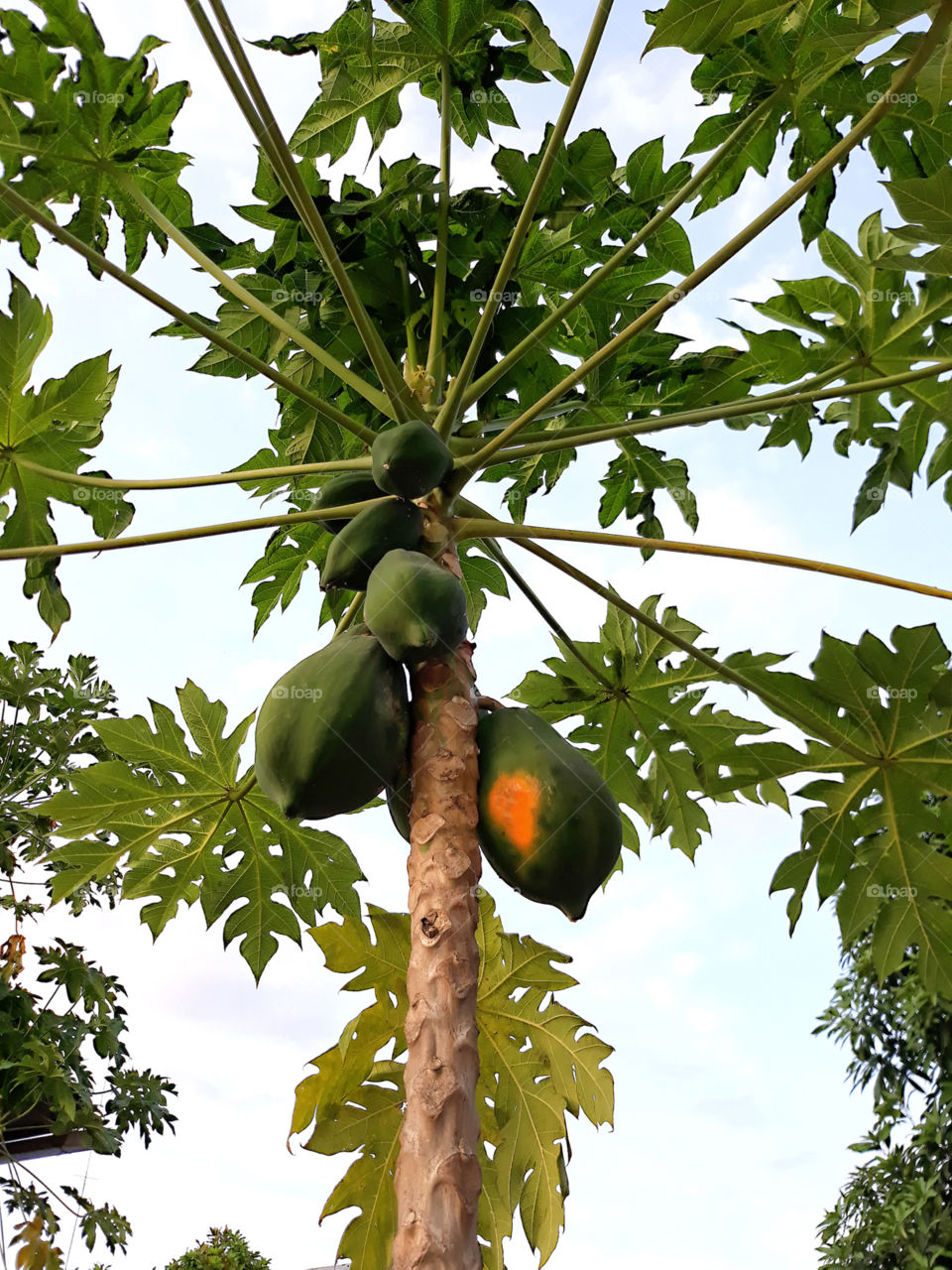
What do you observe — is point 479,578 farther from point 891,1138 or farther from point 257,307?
point 891,1138

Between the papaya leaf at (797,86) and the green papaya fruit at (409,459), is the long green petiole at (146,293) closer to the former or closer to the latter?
the green papaya fruit at (409,459)

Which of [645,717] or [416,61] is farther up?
[416,61]

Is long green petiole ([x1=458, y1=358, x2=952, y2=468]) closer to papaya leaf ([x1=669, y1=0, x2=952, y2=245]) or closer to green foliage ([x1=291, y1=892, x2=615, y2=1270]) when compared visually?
papaya leaf ([x1=669, y1=0, x2=952, y2=245])

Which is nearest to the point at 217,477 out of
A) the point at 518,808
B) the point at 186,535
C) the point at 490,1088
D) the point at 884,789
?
the point at 186,535

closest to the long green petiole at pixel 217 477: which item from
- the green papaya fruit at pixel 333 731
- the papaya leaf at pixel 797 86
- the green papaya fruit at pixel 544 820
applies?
the green papaya fruit at pixel 333 731

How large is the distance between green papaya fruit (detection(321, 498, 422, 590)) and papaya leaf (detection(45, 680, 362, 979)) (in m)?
0.77

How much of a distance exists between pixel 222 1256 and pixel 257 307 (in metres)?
10.3

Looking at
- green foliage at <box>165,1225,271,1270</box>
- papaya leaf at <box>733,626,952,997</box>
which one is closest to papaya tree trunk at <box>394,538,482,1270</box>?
papaya leaf at <box>733,626,952,997</box>

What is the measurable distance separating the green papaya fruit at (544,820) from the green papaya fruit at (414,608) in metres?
0.21

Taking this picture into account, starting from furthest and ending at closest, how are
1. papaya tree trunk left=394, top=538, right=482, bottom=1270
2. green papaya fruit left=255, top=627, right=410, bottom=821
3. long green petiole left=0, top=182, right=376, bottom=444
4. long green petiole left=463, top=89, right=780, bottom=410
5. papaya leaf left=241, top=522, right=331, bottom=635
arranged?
papaya leaf left=241, top=522, right=331, bottom=635 < long green petiole left=463, top=89, right=780, bottom=410 < long green petiole left=0, top=182, right=376, bottom=444 < green papaya fruit left=255, top=627, right=410, bottom=821 < papaya tree trunk left=394, top=538, right=482, bottom=1270

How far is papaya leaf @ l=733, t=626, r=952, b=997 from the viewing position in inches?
90.6

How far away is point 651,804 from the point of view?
283 cm

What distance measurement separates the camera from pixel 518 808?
175 centimetres

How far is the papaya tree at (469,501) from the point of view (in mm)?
1770
